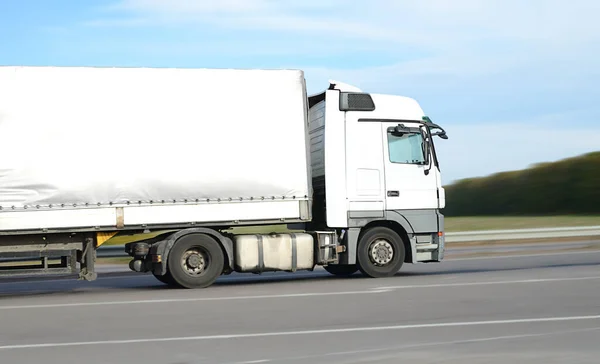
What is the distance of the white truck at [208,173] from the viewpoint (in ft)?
43.7

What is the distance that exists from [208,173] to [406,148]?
3.68 metres

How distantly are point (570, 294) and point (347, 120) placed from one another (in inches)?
200

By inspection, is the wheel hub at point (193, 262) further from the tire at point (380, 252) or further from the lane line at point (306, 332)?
the lane line at point (306, 332)

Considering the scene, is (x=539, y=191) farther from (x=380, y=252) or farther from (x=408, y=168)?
(x=380, y=252)

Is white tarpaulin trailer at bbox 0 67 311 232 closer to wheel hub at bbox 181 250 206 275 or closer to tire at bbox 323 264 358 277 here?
wheel hub at bbox 181 250 206 275

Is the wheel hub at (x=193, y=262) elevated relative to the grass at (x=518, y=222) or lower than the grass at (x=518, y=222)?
lower

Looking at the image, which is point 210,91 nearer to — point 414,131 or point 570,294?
point 414,131

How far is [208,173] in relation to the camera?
14172 mm

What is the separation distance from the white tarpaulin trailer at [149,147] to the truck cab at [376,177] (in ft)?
1.97

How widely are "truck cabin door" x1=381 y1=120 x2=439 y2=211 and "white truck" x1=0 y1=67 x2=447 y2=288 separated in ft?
A: 0.07

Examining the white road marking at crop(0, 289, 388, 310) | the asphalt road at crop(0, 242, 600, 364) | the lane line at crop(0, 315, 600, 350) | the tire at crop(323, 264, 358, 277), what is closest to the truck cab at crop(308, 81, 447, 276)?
the asphalt road at crop(0, 242, 600, 364)

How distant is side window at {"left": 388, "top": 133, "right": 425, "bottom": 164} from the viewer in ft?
51.1

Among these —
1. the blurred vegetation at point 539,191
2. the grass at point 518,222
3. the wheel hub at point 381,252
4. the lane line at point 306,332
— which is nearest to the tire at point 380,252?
the wheel hub at point 381,252

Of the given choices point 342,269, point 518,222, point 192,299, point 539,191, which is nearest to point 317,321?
point 192,299
